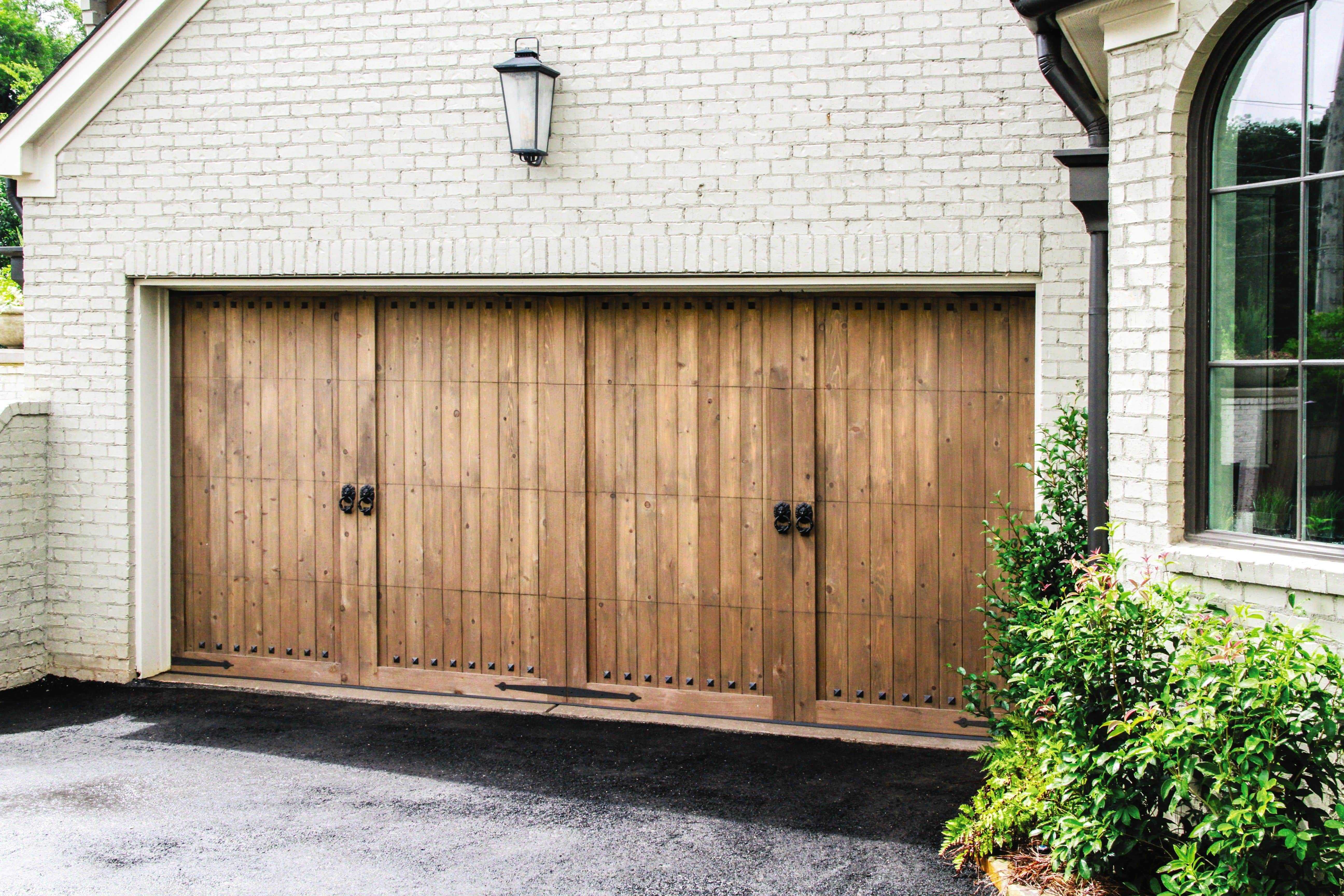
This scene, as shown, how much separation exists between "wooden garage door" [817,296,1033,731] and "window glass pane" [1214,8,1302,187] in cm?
163

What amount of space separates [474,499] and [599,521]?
0.76 meters

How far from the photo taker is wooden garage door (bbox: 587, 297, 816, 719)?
5902mm

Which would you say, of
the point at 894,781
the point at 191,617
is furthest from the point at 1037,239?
the point at 191,617

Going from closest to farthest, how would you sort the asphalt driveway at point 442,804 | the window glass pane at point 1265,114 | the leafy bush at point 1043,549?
the window glass pane at point 1265,114 → the asphalt driveway at point 442,804 → the leafy bush at point 1043,549

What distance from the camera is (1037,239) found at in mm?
5289

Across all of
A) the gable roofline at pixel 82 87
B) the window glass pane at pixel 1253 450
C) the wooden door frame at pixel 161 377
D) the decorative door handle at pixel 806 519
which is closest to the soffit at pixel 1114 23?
the window glass pane at pixel 1253 450

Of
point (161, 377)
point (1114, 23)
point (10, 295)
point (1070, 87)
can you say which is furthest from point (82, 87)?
point (1114, 23)

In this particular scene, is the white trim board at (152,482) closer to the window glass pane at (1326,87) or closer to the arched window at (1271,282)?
the arched window at (1271,282)

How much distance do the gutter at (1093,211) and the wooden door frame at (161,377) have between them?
1.85 meters

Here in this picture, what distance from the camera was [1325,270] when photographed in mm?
3674

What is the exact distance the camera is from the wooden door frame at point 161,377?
19.9 feet

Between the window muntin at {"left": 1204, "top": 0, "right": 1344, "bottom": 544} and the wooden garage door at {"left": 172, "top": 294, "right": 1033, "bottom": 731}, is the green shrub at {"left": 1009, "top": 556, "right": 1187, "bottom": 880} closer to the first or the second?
the window muntin at {"left": 1204, "top": 0, "right": 1344, "bottom": 544}

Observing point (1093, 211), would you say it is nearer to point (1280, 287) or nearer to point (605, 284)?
point (1280, 287)

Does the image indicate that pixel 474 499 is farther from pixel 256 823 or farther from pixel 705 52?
pixel 705 52
